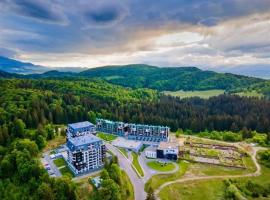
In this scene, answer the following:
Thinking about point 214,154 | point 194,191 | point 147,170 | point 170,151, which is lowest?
point 194,191

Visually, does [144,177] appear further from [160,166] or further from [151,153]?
[151,153]

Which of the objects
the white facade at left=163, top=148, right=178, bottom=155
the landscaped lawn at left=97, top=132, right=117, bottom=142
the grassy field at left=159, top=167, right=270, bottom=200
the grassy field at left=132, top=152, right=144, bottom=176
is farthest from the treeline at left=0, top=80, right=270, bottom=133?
the grassy field at left=159, top=167, right=270, bottom=200

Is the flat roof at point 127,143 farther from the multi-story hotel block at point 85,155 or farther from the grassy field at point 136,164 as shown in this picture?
the multi-story hotel block at point 85,155

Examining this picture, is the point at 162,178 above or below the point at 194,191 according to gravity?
above

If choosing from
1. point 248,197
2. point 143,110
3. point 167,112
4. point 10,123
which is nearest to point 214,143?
point 248,197

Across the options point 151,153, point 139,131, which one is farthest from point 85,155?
point 139,131

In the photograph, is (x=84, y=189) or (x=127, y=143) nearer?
(x=84, y=189)

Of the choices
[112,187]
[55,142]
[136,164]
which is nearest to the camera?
[112,187]

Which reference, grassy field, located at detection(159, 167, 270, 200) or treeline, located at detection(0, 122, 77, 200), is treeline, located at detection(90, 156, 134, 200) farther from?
grassy field, located at detection(159, 167, 270, 200)
